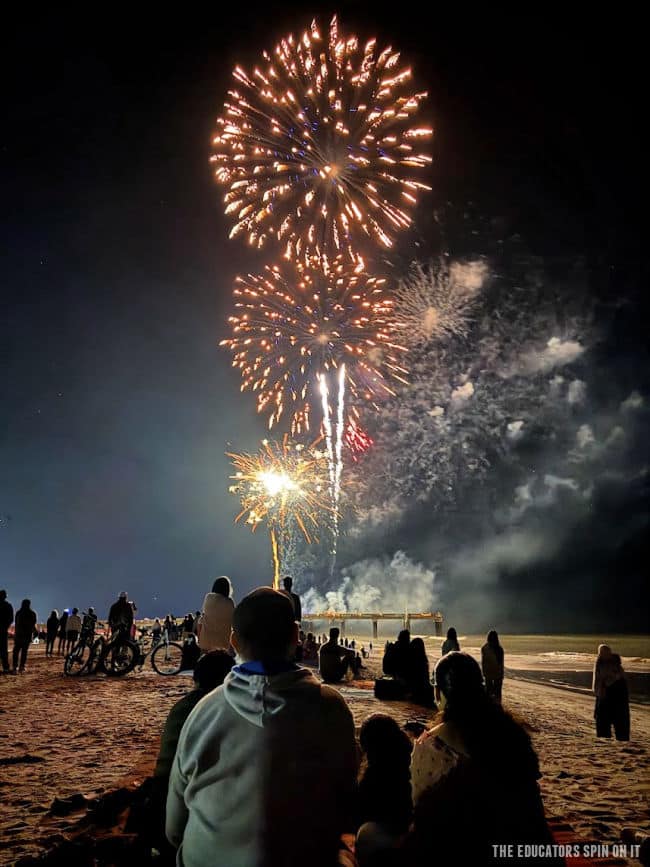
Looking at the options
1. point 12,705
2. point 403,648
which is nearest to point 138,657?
point 12,705

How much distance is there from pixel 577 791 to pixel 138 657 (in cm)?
1158

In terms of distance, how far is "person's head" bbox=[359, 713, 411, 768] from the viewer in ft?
8.66

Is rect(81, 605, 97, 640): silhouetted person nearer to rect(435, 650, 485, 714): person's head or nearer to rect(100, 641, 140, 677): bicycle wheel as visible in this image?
rect(100, 641, 140, 677): bicycle wheel

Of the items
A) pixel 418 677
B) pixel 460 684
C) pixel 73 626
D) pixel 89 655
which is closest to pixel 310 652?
pixel 73 626

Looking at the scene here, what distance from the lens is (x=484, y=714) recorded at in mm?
2605

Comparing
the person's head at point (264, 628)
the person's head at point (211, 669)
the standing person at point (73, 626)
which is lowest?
the standing person at point (73, 626)

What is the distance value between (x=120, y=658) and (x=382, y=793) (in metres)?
13.5

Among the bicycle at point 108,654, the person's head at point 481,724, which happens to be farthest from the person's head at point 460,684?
the bicycle at point 108,654

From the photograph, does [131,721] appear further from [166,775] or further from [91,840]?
[166,775]

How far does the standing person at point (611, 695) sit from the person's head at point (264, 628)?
975cm

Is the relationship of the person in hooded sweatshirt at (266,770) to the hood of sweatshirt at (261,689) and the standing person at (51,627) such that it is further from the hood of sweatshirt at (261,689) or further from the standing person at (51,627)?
the standing person at (51,627)

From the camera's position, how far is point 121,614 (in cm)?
1368

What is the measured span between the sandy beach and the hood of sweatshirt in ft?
4.53

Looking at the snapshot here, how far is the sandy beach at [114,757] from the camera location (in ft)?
14.7
